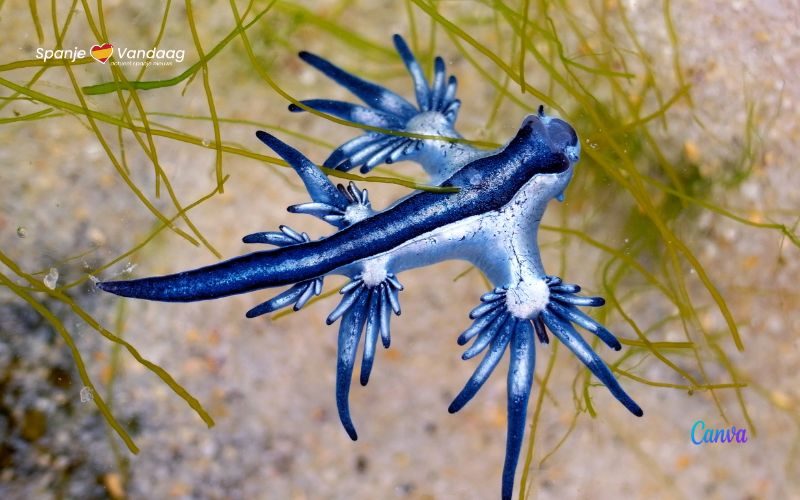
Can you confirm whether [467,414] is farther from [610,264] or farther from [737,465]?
[737,465]

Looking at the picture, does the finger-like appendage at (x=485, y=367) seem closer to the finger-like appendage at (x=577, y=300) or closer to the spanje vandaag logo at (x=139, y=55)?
the finger-like appendage at (x=577, y=300)

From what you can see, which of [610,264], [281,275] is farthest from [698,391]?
[281,275]

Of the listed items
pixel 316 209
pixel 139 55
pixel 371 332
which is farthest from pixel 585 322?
pixel 139 55

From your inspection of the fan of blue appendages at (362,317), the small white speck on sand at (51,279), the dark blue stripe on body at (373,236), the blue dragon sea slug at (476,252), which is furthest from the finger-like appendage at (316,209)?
the small white speck on sand at (51,279)

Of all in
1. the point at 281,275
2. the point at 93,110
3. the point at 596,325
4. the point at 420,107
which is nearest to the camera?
the point at 281,275

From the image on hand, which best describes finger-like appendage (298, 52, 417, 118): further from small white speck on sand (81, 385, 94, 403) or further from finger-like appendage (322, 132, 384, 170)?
small white speck on sand (81, 385, 94, 403)

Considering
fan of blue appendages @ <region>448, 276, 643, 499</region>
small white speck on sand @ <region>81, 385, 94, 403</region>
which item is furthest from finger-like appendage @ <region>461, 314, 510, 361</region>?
small white speck on sand @ <region>81, 385, 94, 403</region>
